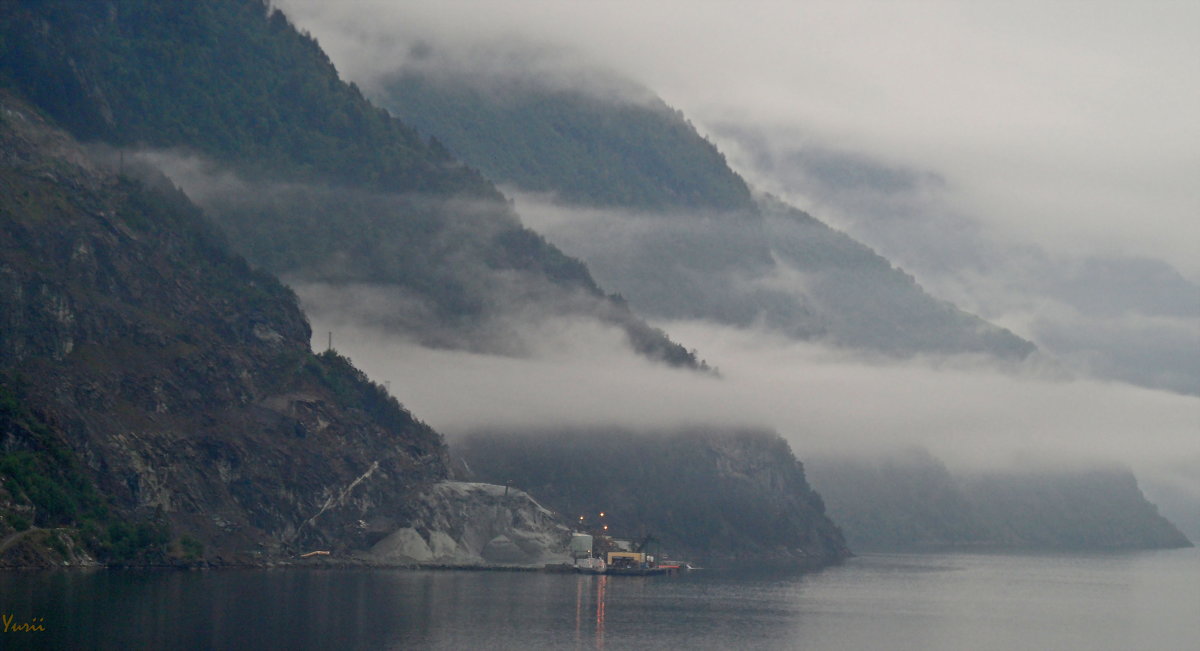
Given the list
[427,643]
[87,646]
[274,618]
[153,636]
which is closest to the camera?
[87,646]

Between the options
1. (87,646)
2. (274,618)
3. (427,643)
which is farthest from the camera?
(274,618)

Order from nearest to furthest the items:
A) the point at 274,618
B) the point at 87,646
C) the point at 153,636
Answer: the point at 87,646, the point at 153,636, the point at 274,618

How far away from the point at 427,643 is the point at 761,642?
43.7 m

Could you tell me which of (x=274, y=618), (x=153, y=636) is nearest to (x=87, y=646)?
(x=153, y=636)

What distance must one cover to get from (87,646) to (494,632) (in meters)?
53.2

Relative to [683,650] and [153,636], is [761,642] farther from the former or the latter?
[153,636]

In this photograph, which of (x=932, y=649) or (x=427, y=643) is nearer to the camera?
(x=427, y=643)

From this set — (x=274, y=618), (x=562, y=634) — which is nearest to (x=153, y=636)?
(x=274, y=618)

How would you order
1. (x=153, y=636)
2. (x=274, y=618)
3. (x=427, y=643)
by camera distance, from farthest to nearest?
(x=274, y=618) < (x=427, y=643) < (x=153, y=636)

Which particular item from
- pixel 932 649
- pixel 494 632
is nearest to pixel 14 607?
pixel 494 632

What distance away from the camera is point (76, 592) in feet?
641

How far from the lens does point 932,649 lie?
19625 centimetres

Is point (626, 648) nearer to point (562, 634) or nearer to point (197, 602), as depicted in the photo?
point (562, 634)

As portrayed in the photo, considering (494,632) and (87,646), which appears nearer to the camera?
(87,646)
